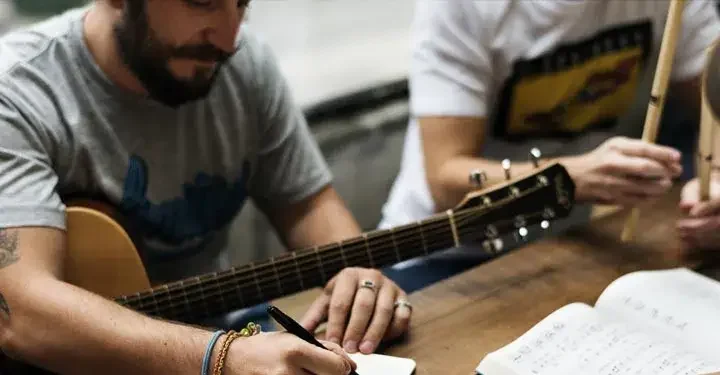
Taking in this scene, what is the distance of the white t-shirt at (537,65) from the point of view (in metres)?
1.35

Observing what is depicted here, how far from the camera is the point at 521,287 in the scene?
3.82 feet

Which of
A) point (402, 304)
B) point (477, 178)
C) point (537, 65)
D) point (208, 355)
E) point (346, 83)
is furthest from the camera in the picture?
point (346, 83)

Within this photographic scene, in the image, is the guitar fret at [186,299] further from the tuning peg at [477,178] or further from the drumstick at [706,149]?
the drumstick at [706,149]

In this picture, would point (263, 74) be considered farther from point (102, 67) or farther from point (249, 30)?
point (102, 67)

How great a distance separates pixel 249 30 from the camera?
4.39 feet

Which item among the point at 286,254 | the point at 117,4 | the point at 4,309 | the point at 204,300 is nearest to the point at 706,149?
the point at 286,254

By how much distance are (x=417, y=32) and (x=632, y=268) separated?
1.60 feet

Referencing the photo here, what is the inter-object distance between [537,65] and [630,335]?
1.68ft

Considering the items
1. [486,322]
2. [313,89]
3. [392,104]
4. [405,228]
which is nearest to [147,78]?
[405,228]

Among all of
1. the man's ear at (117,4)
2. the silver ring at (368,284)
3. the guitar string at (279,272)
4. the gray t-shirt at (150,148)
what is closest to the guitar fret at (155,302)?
the guitar string at (279,272)

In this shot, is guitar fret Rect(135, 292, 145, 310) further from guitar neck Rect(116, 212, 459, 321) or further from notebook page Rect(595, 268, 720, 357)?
notebook page Rect(595, 268, 720, 357)

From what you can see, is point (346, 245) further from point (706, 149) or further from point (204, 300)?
point (706, 149)

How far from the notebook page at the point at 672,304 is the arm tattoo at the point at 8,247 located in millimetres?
690

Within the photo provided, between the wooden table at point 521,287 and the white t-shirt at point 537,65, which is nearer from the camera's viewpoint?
the wooden table at point 521,287
